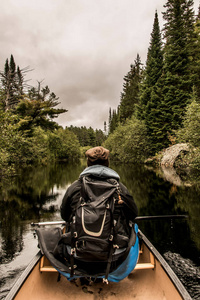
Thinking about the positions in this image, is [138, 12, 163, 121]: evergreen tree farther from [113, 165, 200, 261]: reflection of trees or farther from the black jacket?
the black jacket

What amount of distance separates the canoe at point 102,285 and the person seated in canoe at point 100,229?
522mm

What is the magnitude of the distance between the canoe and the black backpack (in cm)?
60

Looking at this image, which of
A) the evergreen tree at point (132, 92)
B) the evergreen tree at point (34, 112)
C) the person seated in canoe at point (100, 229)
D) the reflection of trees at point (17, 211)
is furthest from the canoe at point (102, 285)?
the evergreen tree at point (132, 92)

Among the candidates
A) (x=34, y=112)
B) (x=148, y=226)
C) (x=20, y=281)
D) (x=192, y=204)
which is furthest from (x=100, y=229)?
(x=34, y=112)

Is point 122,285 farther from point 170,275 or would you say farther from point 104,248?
point 104,248

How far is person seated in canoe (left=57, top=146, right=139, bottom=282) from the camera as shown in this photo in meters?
1.85

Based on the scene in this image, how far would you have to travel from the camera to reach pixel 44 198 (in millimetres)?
8961

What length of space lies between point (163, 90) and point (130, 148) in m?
9.17

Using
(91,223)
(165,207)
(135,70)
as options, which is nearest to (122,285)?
(91,223)

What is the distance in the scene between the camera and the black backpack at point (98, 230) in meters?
1.84

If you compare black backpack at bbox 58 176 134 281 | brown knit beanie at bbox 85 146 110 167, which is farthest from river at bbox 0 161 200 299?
brown knit beanie at bbox 85 146 110 167

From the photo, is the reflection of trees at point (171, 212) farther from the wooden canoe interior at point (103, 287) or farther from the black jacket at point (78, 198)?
the black jacket at point (78, 198)

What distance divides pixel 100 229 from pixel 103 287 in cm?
123

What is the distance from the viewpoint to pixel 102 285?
2480 mm
